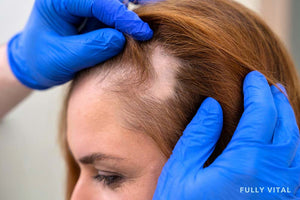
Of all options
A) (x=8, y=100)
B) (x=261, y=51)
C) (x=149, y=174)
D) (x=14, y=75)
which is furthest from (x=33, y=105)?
(x=261, y=51)

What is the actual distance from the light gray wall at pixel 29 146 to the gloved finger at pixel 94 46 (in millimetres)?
705

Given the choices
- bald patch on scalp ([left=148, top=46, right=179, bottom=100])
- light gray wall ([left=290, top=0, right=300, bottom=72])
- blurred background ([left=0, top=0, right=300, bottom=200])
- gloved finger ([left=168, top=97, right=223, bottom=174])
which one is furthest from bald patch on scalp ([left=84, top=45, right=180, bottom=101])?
light gray wall ([left=290, top=0, right=300, bottom=72])

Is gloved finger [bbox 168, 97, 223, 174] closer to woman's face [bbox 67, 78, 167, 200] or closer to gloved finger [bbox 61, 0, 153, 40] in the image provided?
woman's face [bbox 67, 78, 167, 200]

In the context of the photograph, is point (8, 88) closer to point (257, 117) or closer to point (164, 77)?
point (164, 77)

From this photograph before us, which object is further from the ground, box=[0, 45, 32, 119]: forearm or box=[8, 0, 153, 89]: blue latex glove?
box=[8, 0, 153, 89]: blue latex glove

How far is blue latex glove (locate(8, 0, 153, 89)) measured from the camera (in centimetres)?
84

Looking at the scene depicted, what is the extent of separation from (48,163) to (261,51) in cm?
117

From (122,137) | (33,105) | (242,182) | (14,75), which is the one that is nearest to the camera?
(242,182)

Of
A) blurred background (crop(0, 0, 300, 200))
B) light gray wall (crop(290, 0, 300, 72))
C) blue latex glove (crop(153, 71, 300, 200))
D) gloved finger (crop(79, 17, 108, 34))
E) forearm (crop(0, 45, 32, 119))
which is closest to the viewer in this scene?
blue latex glove (crop(153, 71, 300, 200))

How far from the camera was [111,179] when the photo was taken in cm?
87

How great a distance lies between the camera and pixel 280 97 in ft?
2.81

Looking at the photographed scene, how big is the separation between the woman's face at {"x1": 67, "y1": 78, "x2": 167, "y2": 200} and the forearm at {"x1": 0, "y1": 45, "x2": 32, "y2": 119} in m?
0.39

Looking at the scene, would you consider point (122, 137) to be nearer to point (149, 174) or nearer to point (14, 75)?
point (149, 174)

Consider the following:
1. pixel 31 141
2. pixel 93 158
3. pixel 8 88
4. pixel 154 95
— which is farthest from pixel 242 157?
pixel 31 141
